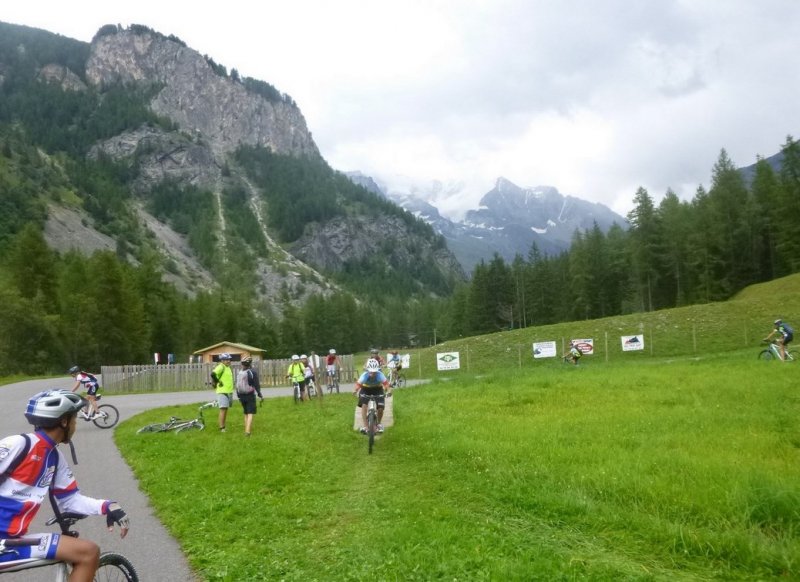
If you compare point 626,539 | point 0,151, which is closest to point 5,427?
point 626,539

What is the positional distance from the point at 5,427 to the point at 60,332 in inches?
1984

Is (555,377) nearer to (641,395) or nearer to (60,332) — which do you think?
(641,395)

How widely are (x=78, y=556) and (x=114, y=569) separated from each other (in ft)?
2.81

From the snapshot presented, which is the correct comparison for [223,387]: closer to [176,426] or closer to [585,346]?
[176,426]

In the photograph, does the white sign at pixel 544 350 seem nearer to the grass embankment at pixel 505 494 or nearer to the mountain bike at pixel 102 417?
the grass embankment at pixel 505 494

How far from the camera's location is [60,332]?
64125mm

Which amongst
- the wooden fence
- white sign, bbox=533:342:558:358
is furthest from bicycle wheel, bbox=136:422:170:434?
white sign, bbox=533:342:558:358

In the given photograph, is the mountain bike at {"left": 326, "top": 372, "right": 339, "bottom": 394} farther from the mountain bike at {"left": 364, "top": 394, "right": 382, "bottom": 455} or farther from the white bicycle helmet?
the white bicycle helmet

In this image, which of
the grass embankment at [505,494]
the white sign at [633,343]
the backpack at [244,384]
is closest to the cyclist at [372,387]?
the grass embankment at [505,494]

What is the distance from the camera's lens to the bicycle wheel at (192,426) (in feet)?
58.9

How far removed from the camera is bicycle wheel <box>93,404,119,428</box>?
20406mm

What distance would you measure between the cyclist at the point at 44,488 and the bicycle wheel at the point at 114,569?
412mm

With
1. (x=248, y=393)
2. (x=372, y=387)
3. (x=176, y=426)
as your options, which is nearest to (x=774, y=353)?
(x=372, y=387)

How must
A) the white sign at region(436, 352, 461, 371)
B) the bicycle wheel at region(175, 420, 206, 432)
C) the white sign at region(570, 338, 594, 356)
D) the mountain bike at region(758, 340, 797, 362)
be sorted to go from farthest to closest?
the white sign at region(436, 352, 461, 371)
the white sign at region(570, 338, 594, 356)
the mountain bike at region(758, 340, 797, 362)
the bicycle wheel at region(175, 420, 206, 432)
